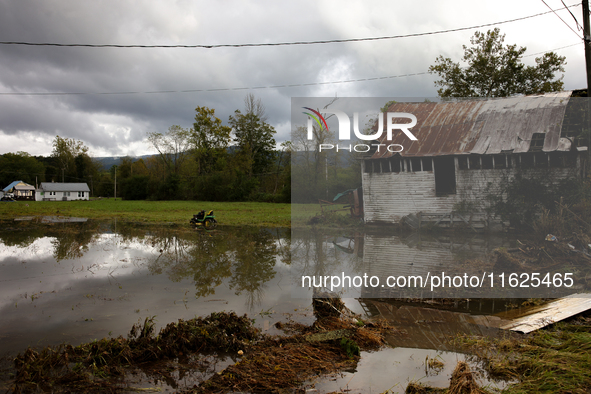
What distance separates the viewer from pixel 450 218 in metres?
14.3

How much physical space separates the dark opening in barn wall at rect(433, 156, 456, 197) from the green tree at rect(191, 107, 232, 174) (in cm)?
3878

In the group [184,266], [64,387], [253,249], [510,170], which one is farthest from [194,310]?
[510,170]

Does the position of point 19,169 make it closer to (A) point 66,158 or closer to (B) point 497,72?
(A) point 66,158

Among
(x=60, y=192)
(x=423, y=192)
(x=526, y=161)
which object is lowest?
(x=423, y=192)

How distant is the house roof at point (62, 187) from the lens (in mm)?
66500

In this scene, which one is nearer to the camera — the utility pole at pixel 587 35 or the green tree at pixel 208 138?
the utility pole at pixel 587 35

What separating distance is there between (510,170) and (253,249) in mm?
10296

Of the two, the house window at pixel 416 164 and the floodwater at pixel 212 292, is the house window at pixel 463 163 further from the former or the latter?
the floodwater at pixel 212 292

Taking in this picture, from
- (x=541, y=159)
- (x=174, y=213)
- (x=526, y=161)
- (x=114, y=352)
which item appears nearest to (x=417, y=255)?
(x=526, y=161)

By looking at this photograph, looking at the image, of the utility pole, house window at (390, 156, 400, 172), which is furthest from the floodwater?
the utility pole

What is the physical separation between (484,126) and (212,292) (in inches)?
507

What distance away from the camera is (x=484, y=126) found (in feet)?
48.0

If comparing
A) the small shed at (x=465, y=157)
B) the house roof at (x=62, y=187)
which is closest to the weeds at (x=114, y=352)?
the small shed at (x=465, y=157)

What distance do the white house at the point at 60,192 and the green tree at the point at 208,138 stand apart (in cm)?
3218
